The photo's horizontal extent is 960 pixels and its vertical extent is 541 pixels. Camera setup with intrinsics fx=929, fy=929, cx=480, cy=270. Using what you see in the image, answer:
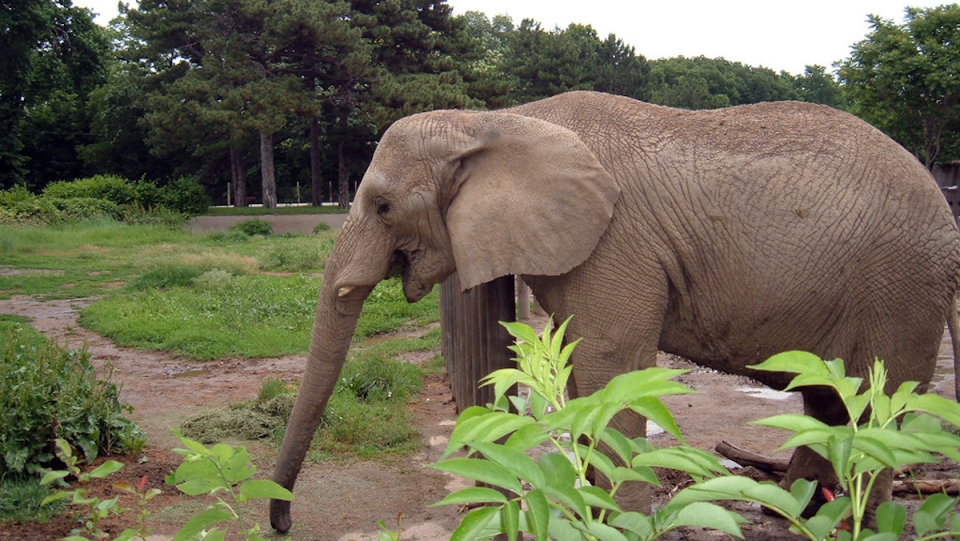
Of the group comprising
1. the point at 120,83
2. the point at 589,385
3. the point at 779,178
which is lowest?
the point at 589,385

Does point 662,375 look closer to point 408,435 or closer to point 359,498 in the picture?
point 359,498

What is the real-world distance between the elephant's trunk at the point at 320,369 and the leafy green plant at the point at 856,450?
3394 mm

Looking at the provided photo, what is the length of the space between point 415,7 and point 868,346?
3312 centimetres

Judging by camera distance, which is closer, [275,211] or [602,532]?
[602,532]

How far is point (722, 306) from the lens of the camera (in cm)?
429

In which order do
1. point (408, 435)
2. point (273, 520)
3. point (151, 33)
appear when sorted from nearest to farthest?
point (273, 520)
point (408, 435)
point (151, 33)

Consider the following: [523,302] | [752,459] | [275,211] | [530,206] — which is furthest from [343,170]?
[530,206]

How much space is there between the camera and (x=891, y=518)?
1.16m

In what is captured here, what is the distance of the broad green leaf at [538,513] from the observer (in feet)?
3.43

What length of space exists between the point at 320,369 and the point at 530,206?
1.30 meters

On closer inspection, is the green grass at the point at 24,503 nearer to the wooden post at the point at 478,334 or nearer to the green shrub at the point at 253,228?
the wooden post at the point at 478,334

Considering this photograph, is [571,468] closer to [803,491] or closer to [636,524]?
[636,524]

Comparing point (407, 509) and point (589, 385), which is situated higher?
point (589, 385)

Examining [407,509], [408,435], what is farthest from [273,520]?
[408,435]
